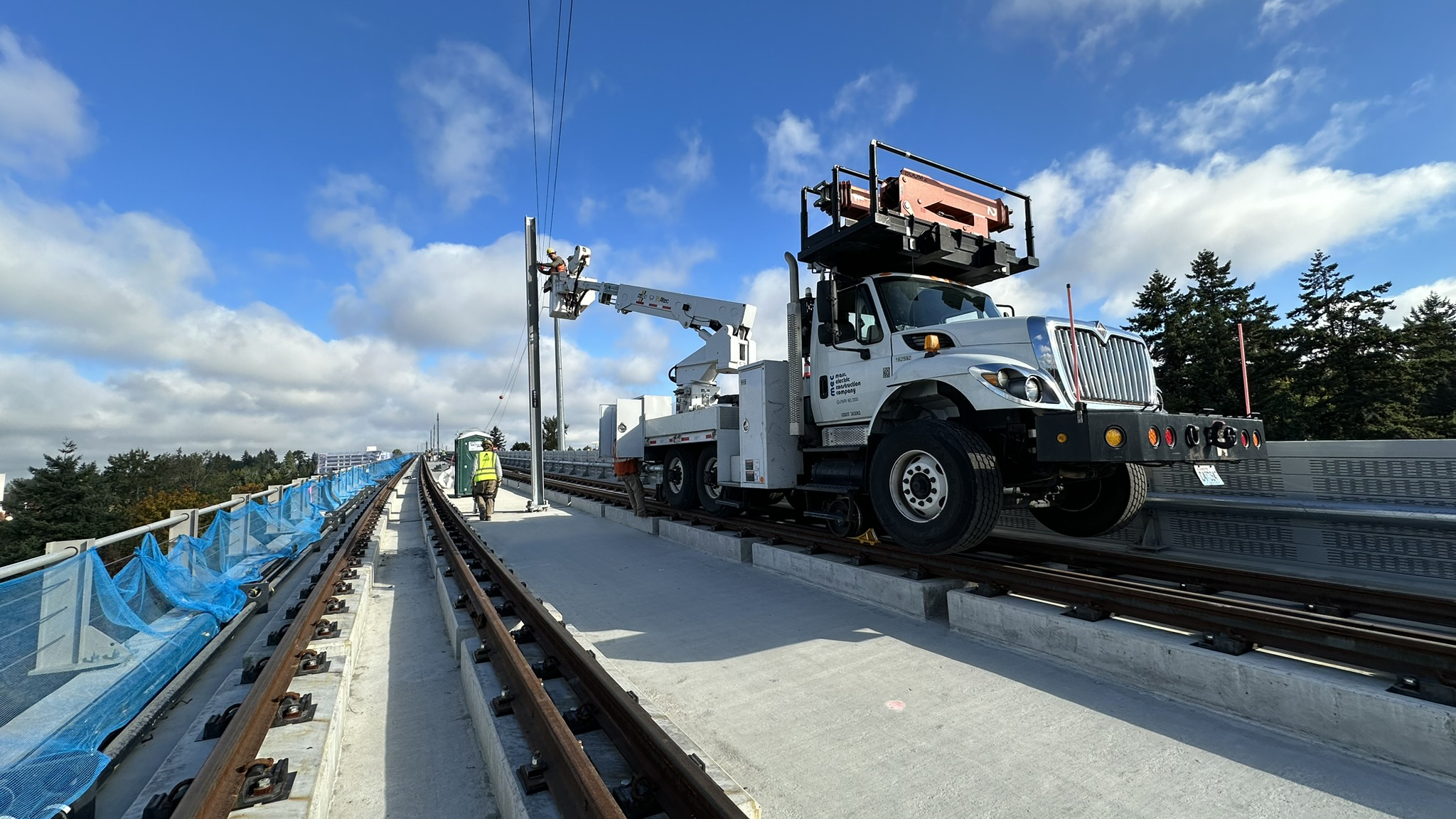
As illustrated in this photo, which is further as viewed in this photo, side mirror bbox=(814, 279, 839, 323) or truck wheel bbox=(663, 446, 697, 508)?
truck wheel bbox=(663, 446, 697, 508)

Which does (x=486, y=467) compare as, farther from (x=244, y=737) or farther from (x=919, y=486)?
(x=244, y=737)

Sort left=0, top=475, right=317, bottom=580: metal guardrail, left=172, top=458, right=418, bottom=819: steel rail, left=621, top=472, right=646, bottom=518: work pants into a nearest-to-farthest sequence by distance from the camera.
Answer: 1. left=172, top=458, right=418, bottom=819: steel rail
2. left=0, top=475, right=317, bottom=580: metal guardrail
3. left=621, top=472, right=646, bottom=518: work pants

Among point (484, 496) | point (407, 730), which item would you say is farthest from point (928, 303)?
point (484, 496)

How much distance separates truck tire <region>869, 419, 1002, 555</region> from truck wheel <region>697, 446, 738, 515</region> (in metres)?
4.14

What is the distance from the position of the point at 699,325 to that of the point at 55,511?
7319 centimetres

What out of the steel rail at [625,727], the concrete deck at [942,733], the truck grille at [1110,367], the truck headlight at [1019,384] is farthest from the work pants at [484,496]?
the truck grille at [1110,367]

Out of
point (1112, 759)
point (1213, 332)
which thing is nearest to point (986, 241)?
point (1112, 759)

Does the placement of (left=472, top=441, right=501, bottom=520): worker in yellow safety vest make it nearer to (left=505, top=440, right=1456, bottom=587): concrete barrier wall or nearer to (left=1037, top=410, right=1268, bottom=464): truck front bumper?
(left=505, top=440, right=1456, bottom=587): concrete barrier wall

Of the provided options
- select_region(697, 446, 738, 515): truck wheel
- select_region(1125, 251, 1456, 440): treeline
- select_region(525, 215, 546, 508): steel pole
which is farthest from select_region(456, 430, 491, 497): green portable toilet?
select_region(1125, 251, 1456, 440): treeline

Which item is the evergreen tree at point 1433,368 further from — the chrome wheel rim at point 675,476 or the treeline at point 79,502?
the treeline at point 79,502

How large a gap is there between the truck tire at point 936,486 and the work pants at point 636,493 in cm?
601

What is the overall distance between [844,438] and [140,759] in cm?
582

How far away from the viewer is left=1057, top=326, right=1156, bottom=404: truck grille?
4969 millimetres

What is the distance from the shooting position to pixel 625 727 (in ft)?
9.30
